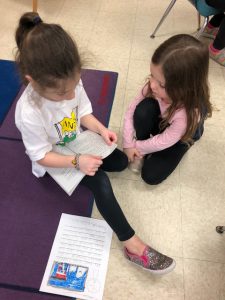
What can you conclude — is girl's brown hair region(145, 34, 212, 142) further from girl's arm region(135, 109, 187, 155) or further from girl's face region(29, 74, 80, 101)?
girl's face region(29, 74, 80, 101)

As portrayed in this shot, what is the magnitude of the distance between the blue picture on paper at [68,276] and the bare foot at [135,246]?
18 centimetres

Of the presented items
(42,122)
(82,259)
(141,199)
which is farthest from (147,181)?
(42,122)

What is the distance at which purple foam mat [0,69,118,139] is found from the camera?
1.40 metres

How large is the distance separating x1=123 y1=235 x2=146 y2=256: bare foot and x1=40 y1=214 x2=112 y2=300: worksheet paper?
10cm

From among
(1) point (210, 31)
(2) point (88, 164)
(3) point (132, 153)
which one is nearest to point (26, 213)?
(2) point (88, 164)

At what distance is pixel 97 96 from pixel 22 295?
1065mm

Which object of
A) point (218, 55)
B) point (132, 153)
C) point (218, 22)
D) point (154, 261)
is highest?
point (218, 22)

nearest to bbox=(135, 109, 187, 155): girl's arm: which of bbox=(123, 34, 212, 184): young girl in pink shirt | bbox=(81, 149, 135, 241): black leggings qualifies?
bbox=(123, 34, 212, 184): young girl in pink shirt

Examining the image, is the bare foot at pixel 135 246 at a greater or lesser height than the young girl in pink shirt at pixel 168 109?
lesser

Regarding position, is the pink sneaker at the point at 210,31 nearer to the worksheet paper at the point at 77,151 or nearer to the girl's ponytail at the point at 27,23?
the worksheet paper at the point at 77,151

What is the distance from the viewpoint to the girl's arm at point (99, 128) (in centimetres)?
110

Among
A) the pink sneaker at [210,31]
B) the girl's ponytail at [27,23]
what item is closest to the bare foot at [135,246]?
the girl's ponytail at [27,23]

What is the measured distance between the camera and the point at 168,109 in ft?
3.59

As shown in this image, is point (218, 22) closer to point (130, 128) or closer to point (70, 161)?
point (130, 128)
